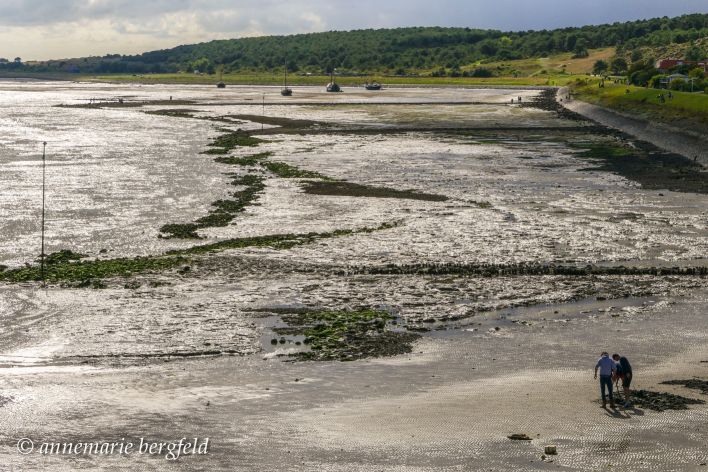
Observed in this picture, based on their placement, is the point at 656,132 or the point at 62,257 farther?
the point at 656,132

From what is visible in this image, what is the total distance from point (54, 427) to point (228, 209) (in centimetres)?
3051

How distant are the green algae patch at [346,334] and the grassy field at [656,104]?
56.1 metres

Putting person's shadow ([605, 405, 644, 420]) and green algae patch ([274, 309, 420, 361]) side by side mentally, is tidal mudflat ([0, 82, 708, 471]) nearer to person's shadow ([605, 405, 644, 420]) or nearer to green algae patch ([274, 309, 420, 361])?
green algae patch ([274, 309, 420, 361])

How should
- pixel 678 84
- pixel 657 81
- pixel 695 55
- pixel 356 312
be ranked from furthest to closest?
pixel 695 55 < pixel 657 81 < pixel 678 84 < pixel 356 312

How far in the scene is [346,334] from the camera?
30.8 m

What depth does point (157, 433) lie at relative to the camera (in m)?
22.7

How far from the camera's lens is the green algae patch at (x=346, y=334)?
29109 millimetres

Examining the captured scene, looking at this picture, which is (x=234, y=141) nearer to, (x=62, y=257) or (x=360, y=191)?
(x=360, y=191)

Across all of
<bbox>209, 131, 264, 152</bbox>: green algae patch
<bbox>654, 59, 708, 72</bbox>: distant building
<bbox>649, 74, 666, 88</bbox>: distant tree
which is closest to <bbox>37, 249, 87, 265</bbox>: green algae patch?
<bbox>209, 131, 264, 152</bbox>: green algae patch

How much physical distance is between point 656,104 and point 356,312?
78093 millimetres

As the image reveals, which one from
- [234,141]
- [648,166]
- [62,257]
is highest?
[648,166]

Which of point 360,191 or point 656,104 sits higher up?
point 656,104

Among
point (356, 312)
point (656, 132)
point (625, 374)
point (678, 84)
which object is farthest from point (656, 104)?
point (625, 374)

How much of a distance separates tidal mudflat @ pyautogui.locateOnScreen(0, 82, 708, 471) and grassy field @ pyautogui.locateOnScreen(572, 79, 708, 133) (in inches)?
605
